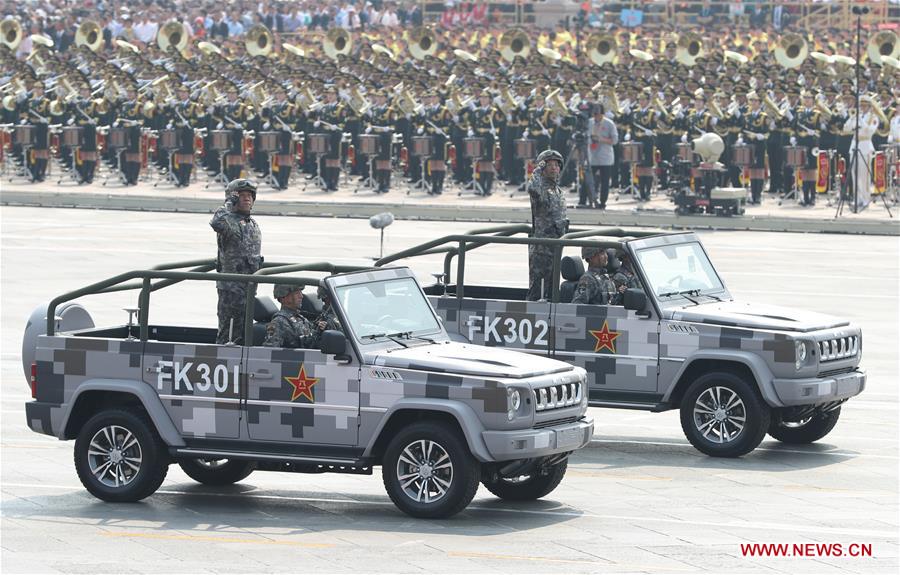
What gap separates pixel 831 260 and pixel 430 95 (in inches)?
469

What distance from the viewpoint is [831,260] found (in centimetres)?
3094

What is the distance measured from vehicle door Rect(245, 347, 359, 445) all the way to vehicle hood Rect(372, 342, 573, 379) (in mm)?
304

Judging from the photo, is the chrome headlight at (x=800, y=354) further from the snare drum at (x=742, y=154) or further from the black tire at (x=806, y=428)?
the snare drum at (x=742, y=154)

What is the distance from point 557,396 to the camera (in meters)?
13.2

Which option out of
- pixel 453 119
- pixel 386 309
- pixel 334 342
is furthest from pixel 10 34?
pixel 334 342

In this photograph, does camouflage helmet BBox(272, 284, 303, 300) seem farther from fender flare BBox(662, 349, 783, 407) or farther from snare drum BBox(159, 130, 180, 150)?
snare drum BBox(159, 130, 180, 150)

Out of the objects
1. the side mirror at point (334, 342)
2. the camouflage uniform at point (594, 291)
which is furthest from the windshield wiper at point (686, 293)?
the side mirror at point (334, 342)

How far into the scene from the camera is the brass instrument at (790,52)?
1885 inches

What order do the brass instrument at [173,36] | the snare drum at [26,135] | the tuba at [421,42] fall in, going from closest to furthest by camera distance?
the snare drum at [26,135], the tuba at [421,42], the brass instrument at [173,36]

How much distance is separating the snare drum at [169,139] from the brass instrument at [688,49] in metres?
13.8

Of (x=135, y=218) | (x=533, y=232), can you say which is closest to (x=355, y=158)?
(x=135, y=218)

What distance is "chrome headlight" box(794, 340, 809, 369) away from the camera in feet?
50.3

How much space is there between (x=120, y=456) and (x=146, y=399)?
454 mm

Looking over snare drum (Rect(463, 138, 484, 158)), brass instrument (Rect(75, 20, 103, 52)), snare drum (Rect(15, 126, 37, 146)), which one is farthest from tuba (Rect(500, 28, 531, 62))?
snare drum (Rect(15, 126, 37, 146))
